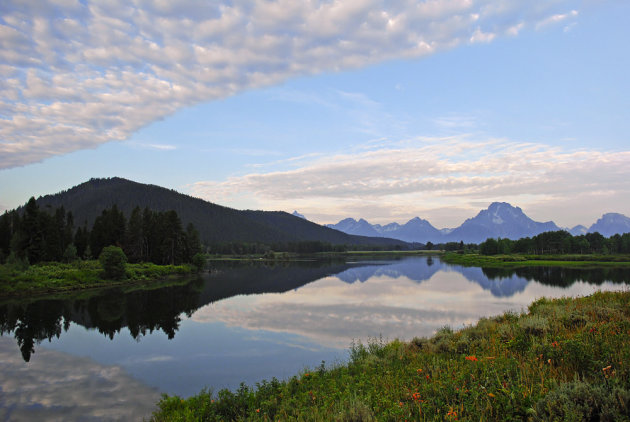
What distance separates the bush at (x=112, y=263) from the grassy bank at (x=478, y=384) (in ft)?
195

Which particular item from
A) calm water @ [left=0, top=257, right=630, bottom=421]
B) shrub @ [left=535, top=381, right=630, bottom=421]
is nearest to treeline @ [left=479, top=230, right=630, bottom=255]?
calm water @ [left=0, top=257, right=630, bottom=421]

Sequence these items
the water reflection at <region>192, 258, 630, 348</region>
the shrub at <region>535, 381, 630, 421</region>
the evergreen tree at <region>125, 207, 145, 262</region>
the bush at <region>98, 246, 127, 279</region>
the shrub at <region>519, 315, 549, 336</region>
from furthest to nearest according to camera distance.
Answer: the evergreen tree at <region>125, 207, 145, 262</region>, the bush at <region>98, 246, 127, 279</region>, the water reflection at <region>192, 258, 630, 348</region>, the shrub at <region>519, 315, 549, 336</region>, the shrub at <region>535, 381, 630, 421</region>

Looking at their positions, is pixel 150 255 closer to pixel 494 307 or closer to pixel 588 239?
pixel 494 307

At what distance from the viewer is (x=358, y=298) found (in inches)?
1827

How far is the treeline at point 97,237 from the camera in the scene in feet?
225

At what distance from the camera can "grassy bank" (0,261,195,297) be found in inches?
1918

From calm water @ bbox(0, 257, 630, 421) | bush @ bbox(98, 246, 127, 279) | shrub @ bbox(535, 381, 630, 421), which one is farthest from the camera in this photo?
bush @ bbox(98, 246, 127, 279)

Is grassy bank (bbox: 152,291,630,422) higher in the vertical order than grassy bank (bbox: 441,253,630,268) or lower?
higher

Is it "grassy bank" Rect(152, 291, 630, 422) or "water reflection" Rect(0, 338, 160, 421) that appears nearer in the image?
"grassy bank" Rect(152, 291, 630, 422)

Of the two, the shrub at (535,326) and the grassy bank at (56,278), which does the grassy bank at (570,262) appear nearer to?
the grassy bank at (56,278)

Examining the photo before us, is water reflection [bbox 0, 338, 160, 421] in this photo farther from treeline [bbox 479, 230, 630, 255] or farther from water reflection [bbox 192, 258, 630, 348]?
treeline [bbox 479, 230, 630, 255]

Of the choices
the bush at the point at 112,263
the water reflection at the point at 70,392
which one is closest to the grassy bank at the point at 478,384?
the water reflection at the point at 70,392

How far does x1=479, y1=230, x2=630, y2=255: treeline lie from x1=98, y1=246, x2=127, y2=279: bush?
150m

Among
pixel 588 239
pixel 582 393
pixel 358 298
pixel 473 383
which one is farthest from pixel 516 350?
pixel 588 239
